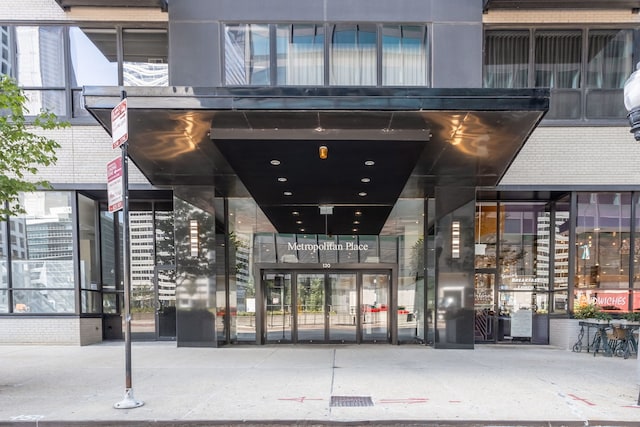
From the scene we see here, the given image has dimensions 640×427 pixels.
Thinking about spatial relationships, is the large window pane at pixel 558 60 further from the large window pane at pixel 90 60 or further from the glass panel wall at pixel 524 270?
the large window pane at pixel 90 60

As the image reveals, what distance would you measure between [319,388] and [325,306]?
5651 millimetres

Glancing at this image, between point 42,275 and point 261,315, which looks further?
point 261,315

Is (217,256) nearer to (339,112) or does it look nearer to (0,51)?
(339,112)

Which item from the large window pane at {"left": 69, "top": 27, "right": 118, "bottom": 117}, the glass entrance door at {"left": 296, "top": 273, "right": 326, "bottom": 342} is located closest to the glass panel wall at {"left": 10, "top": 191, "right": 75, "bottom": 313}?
the large window pane at {"left": 69, "top": 27, "right": 118, "bottom": 117}

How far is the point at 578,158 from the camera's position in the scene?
35.0ft

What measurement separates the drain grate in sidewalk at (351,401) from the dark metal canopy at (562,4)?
9.66 meters

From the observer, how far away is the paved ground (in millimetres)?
5133

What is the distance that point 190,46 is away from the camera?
33.3 feet

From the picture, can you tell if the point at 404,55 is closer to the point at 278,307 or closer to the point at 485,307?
the point at 485,307

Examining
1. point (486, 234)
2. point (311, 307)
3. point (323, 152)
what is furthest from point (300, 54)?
point (486, 234)

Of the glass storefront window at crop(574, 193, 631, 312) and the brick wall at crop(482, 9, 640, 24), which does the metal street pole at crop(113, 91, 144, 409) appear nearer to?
the brick wall at crop(482, 9, 640, 24)

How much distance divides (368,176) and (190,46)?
5.72 meters

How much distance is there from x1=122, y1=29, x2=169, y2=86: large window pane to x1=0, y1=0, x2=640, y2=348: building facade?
0.05 metres

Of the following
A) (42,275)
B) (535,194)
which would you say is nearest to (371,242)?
(535,194)
